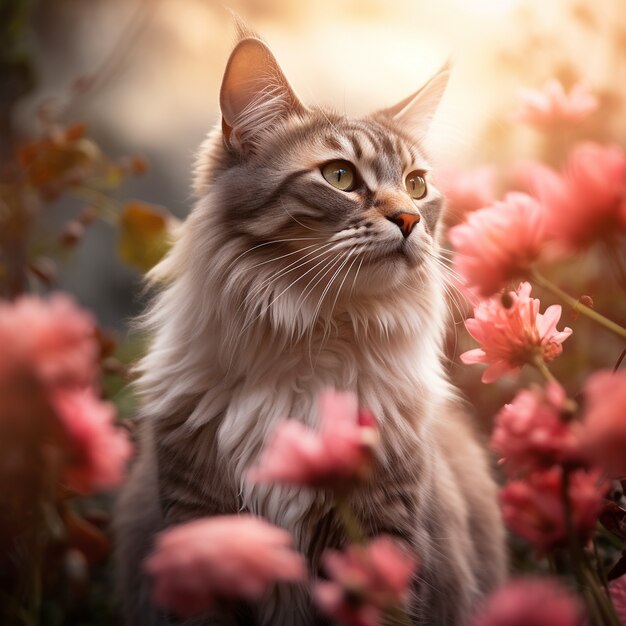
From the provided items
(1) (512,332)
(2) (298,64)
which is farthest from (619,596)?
(2) (298,64)

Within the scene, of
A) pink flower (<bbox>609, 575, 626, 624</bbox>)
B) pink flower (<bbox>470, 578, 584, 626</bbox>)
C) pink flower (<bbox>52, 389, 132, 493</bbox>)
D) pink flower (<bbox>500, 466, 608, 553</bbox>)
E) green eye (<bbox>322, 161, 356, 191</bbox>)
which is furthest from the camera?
green eye (<bbox>322, 161, 356, 191</bbox>)

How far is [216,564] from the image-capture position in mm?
570

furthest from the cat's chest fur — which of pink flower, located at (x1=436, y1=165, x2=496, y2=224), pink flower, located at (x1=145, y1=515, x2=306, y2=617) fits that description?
pink flower, located at (x1=145, y1=515, x2=306, y2=617)

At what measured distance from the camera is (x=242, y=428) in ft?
4.04

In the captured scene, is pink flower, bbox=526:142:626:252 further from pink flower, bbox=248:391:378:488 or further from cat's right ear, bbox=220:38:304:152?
cat's right ear, bbox=220:38:304:152

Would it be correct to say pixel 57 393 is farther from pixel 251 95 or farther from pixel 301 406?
pixel 251 95

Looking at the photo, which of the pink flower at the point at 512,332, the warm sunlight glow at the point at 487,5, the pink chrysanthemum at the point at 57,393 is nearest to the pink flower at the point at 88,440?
the pink chrysanthemum at the point at 57,393

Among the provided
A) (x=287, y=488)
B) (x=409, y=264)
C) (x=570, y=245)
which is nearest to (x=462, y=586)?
(x=287, y=488)

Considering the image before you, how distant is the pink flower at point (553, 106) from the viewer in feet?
4.74

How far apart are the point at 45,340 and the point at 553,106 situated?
1.22m

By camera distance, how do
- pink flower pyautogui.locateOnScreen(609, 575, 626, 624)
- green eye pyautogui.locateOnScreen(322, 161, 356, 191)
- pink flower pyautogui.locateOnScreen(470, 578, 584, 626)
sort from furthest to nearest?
green eye pyautogui.locateOnScreen(322, 161, 356, 191)
pink flower pyautogui.locateOnScreen(609, 575, 626, 624)
pink flower pyautogui.locateOnScreen(470, 578, 584, 626)

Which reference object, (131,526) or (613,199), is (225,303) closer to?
(131,526)

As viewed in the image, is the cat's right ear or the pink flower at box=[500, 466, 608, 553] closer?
the pink flower at box=[500, 466, 608, 553]

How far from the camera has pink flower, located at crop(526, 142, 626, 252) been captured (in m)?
0.70
